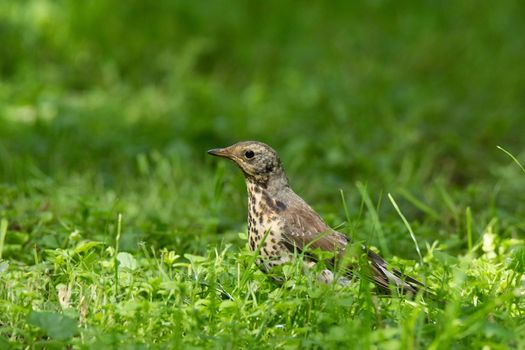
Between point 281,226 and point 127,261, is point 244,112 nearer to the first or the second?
point 281,226

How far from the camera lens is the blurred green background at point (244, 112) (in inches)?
237

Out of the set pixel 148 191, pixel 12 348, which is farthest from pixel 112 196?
pixel 12 348

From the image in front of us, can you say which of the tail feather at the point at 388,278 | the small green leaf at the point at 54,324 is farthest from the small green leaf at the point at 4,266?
the tail feather at the point at 388,278

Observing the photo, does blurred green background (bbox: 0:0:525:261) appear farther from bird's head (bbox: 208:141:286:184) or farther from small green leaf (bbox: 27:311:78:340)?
small green leaf (bbox: 27:311:78:340)

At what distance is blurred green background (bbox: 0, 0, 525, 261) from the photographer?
6.01 meters

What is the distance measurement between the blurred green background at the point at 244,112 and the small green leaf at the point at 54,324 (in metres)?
1.33

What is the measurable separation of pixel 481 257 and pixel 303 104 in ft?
13.2

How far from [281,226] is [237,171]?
8.99ft

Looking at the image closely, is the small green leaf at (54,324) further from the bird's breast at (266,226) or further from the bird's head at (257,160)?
the bird's head at (257,160)

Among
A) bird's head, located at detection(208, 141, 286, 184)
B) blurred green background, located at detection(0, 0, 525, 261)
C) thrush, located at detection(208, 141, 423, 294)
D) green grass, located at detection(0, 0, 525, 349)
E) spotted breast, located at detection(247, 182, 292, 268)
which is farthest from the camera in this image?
blurred green background, located at detection(0, 0, 525, 261)

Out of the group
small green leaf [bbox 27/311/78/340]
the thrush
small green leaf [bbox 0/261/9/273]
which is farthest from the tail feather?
small green leaf [bbox 0/261/9/273]

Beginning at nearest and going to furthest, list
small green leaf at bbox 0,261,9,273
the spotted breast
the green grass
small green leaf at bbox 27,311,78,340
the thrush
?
small green leaf at bbox 27,311,78,340
the green grass
small green leaf at bbox 0,261,9,273
the thrush
the spotted breast

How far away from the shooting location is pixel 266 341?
3.85 meters

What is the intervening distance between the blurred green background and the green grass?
0.08 feet
